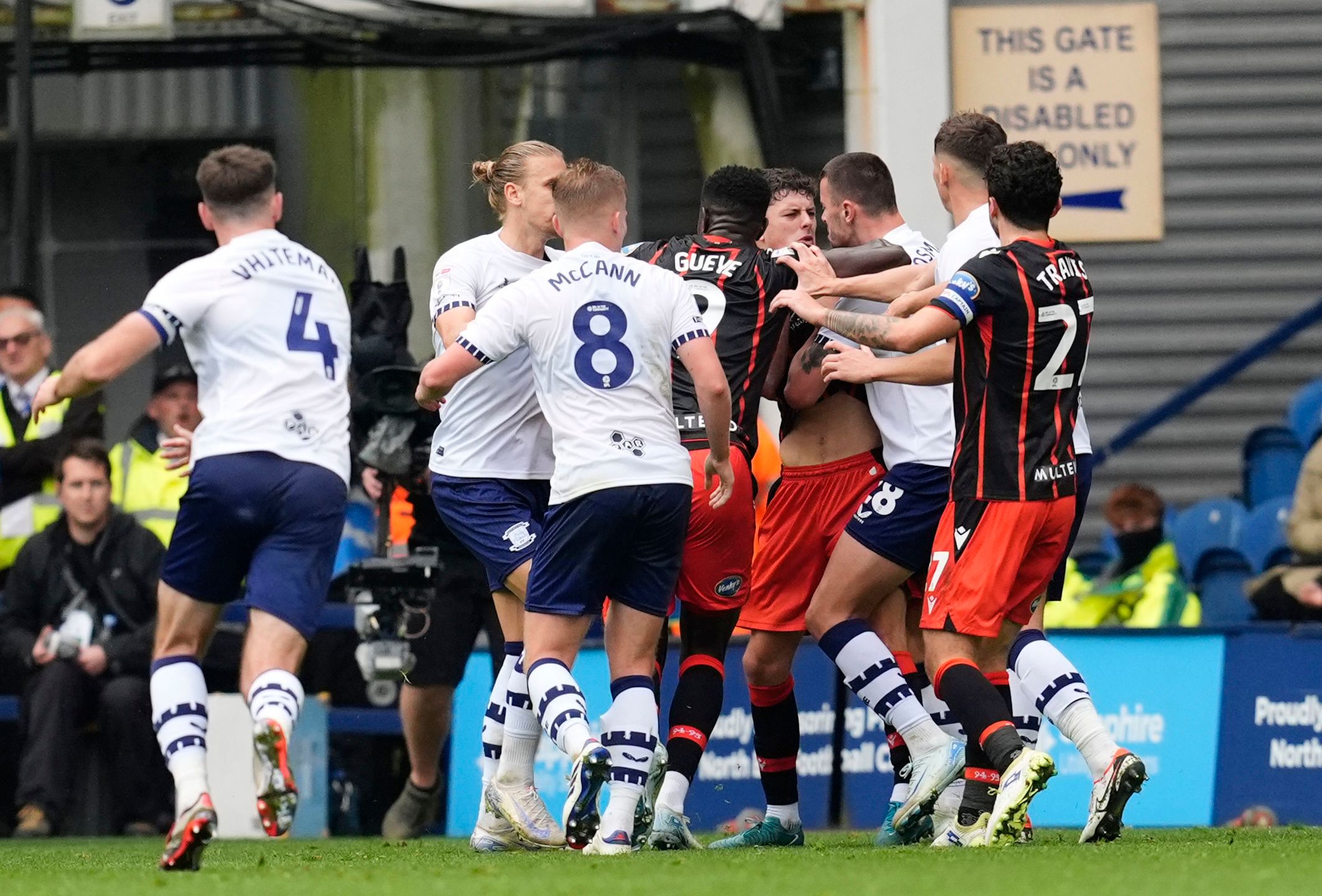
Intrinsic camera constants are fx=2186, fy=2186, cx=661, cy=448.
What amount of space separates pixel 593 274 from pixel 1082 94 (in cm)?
733

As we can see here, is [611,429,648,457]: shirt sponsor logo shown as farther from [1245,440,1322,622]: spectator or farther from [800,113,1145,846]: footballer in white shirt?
[1245,440,1322,622]: spectator

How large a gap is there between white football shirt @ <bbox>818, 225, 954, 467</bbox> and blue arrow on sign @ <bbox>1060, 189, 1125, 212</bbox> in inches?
227

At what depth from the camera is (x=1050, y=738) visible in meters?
10.4

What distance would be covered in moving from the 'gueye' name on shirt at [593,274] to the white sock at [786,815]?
83.0 inches

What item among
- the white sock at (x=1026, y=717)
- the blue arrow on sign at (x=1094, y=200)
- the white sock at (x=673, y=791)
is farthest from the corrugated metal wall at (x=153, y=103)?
the white sock at (x=1026, y=717)

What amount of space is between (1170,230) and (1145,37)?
3.98ft

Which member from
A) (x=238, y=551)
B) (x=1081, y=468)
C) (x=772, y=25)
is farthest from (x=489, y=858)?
(x=772, y=25)

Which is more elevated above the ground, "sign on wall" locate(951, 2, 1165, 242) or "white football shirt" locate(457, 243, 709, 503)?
"sign on wall" locate(951, 2, 1165, 242)

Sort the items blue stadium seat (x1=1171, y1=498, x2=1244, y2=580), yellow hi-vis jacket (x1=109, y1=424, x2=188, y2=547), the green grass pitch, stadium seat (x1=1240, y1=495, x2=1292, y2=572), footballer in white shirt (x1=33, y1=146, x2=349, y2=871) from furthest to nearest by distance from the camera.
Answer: blue stadium seat (x1=1171, y1=498, x2=1244, y2=580)
stadium seat (x1=1240, y1=495, x2=1292, y2=572)
yellow hi-vis jacket (x1=109, y1=424, x2=188, y2=547)
footballer in white shirt (x1=33, y1=146, x2=349, y2=871)
the green grass pitch

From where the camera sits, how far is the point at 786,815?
7930mm

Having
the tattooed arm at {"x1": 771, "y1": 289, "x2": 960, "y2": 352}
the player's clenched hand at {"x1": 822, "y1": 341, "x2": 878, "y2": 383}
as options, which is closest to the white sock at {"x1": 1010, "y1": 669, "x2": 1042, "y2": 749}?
the player's clenched hand at {"x1": 822, "y1": 341, "x2": 878, "y2": 383}

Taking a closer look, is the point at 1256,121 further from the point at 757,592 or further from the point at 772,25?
the point at 757,592

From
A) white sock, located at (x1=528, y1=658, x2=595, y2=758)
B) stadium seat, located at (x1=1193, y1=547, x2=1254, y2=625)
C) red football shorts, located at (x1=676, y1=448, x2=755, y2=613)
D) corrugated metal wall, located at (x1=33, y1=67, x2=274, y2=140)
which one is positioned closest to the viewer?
white sock, located at (x1=528, y1=658, x2=595, y2=758)

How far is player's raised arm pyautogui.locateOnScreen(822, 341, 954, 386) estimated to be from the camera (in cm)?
728
